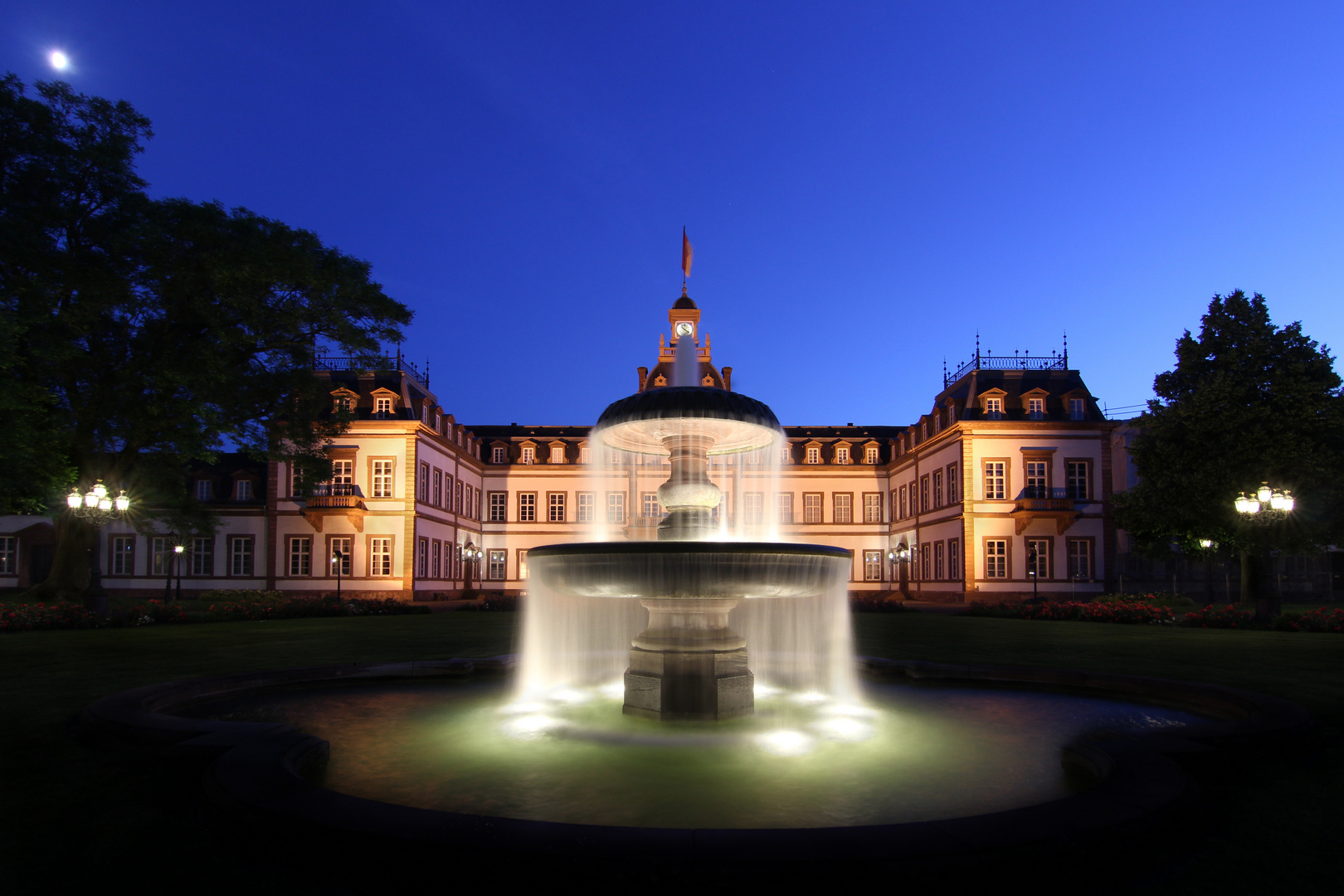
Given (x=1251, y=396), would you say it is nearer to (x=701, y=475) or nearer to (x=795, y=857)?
(x=701, y=475)

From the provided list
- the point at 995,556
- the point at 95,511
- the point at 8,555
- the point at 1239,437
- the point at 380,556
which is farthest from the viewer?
the point at 8,555

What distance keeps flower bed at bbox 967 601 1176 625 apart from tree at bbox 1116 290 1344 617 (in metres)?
4.56

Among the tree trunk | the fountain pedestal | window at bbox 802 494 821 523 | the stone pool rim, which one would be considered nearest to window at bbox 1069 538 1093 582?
window at bbox 802 494 821 523

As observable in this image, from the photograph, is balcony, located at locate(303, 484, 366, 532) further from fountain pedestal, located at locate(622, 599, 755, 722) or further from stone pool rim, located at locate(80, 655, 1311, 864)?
fountain pedestal, located at locate(622, 599, 755, 722)

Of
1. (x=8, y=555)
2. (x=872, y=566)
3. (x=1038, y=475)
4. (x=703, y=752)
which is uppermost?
(x=1038, y=475)

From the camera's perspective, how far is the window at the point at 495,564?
2104 inches

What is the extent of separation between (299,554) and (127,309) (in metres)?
21.9

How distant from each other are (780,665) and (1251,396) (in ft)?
85.5

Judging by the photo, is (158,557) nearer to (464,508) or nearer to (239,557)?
(239,557)

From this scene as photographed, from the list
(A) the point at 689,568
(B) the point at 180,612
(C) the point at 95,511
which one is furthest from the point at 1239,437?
(C) the point at 95,511

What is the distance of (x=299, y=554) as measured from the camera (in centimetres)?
4184

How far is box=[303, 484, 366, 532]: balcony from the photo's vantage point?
131ft

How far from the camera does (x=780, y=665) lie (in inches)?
514

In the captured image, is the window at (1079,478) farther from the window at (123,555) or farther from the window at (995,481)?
the window at (123,555)
